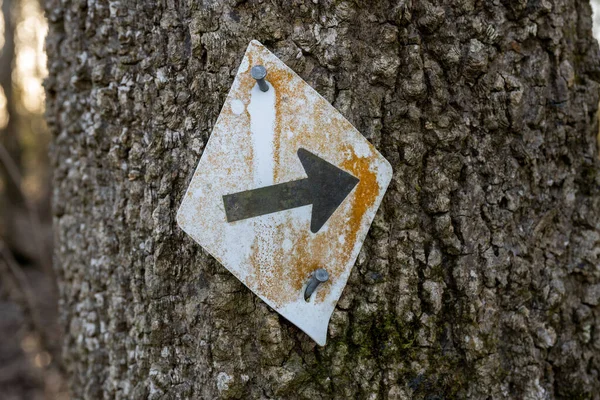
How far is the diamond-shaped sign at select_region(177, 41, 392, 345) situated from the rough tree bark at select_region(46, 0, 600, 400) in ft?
0.14

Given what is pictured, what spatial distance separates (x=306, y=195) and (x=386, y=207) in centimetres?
20

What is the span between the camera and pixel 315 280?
120 cm

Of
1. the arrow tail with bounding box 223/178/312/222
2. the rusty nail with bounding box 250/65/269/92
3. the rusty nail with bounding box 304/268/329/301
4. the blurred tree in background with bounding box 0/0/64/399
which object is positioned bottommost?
the blurred tree in background with bounding box 0/0/64/399

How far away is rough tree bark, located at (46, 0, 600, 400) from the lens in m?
1.21

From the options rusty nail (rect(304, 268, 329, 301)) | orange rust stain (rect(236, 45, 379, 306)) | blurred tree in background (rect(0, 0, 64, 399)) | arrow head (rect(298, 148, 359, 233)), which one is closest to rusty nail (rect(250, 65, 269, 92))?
orange rust stain (rect(236, 45, 379, 306))

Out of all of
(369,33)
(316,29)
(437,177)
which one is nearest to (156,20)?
(316,29)

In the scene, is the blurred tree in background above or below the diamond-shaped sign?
below

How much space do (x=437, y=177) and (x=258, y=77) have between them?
1.65 feet

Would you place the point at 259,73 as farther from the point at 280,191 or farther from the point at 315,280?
the point at 315,280

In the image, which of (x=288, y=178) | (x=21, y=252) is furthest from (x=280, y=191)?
(x=21, y=252)

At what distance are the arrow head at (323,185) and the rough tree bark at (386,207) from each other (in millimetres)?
115

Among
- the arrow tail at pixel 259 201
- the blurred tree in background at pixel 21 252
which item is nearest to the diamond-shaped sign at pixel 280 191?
the arrow tail at pixel 259 201

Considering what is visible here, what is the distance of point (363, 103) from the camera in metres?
1.22

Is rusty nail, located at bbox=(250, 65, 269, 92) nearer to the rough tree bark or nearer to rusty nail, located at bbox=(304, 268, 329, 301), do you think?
the rough tree bark
